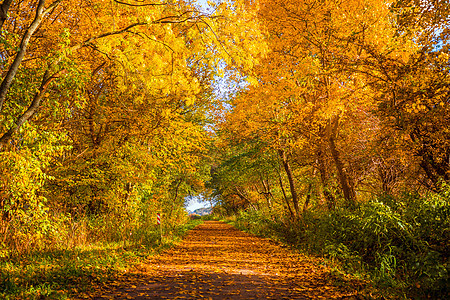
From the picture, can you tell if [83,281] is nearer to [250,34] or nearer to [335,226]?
[250,34]

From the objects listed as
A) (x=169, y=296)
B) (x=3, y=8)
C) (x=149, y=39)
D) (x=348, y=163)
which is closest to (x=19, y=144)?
(x=3, y=8)

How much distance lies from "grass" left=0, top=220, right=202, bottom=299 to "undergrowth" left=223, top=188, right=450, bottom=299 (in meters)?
5.24

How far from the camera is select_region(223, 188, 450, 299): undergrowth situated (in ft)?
14.8

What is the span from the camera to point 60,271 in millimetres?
5840

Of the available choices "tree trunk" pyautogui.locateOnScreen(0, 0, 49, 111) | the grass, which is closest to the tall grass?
the grass

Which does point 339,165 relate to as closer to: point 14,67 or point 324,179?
point 324,179

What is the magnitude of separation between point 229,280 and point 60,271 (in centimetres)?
346

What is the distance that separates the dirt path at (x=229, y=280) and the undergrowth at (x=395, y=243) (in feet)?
2.56

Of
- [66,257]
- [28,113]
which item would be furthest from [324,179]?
[28,113]

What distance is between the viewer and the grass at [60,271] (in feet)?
15.5

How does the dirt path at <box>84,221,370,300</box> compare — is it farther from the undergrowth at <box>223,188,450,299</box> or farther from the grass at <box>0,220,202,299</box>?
the undergrowth at <box>223,188,450,299</box>

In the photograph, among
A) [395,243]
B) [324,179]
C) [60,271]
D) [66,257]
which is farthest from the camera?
[324,179]

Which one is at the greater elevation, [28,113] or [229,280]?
[28,113]

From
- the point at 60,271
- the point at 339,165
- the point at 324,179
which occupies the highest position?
the point at 339,165
